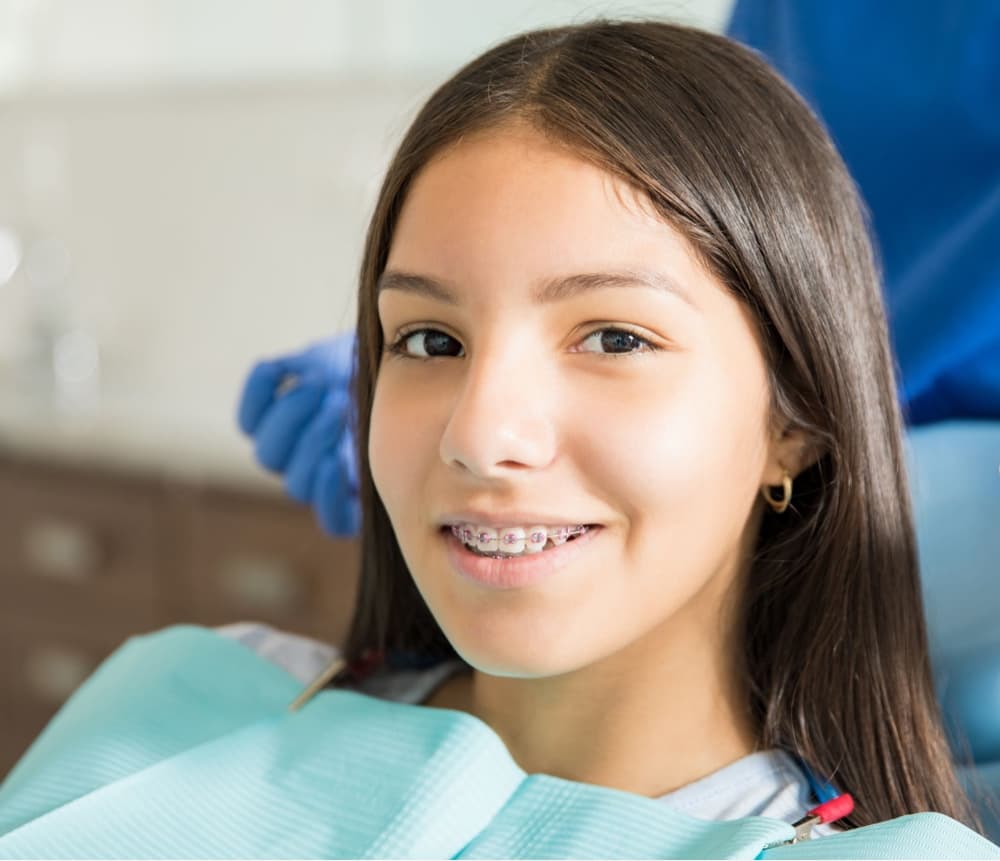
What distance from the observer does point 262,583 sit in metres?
2.15

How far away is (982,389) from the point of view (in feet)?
3.87

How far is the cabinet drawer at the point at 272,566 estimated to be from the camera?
207cm

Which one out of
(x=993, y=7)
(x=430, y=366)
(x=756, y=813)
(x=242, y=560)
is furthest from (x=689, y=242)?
(x=242, y=560)

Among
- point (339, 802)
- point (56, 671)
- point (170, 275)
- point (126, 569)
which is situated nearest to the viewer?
point (339, 802)

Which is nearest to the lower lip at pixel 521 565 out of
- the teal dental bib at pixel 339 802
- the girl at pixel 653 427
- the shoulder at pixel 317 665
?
the girl at pixel 653 427

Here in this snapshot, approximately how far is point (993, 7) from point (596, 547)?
0.70 m

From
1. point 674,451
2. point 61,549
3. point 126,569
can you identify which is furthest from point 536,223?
point 61,549

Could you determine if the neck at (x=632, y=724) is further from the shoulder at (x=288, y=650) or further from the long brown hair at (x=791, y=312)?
the shoulder at (x=288, y=650)

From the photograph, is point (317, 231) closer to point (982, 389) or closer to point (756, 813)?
point (982, 389)

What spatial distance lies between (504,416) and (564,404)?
0.04 metres

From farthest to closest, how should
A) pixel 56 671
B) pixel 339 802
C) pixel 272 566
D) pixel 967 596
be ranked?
1. pixel 56 671
2. pixel 272 566
3. pixel 967 596
4. pixel 339 802

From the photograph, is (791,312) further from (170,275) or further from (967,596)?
(170,275)

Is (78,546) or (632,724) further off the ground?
(632,724)

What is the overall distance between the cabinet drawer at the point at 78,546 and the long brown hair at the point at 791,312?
1415 millimetres
